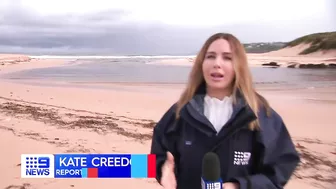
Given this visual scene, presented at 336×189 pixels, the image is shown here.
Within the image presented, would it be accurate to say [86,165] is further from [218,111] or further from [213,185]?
[213,185]

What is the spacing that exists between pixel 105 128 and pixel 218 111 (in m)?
5.18

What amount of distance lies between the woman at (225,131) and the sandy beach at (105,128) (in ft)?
8.05

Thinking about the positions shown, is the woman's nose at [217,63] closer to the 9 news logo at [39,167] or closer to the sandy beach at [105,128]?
the 9 news logo at [39,167]

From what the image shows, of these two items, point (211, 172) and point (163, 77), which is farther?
point (163, 77)

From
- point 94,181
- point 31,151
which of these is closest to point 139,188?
point 94,181

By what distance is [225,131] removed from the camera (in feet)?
5.83

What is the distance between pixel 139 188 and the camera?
421 cm

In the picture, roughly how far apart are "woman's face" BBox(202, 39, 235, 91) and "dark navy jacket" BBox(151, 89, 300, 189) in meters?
0.14

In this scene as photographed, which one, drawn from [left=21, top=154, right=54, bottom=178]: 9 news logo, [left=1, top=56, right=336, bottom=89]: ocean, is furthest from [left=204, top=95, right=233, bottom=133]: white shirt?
[left=1, top=56, right=336, bottom=89]: ocean

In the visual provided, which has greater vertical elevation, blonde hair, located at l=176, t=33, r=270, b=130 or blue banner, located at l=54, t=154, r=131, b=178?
blonde hair, located at l=176, t=33, r=270, b=130

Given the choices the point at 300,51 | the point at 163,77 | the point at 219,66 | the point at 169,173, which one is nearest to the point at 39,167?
the point at 169,173

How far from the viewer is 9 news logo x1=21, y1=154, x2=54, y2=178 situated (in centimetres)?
355

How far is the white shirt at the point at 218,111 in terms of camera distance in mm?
1866

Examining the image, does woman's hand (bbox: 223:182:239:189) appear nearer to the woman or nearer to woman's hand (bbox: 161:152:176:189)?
the woman
